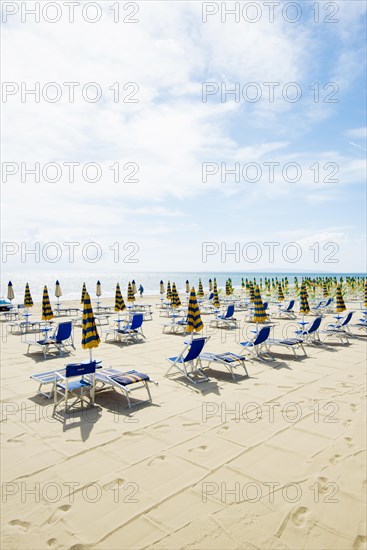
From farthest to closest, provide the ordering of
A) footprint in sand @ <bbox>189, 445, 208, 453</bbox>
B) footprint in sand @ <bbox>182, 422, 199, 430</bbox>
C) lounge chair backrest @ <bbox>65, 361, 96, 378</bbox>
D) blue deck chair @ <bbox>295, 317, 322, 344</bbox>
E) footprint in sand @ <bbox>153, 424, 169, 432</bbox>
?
blue deck chair @ <bbox>295, 317, 322, 344</bbox> < lounge chair backrest @ <bbox>65, 361, 96, 378</bbox> < footprint in sand @ <bbox>182, 422, 199, 430</bbox> < footprint in sand @ <bbox>153, 424, 169, 432</bbox> < footprint in sand @ <bbox>189, 445, 208, 453</bbox>

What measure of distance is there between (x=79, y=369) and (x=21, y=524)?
9.75 feet

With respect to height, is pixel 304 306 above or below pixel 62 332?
above

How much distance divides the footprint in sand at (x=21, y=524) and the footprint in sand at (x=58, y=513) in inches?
7.8

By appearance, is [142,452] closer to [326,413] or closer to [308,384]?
[326,413]

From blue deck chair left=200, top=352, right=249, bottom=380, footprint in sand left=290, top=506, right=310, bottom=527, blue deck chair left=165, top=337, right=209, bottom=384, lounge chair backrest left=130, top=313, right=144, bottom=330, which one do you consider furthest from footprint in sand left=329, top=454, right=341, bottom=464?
lounge chair backrest left=130, top=313, right=144, bottom=330

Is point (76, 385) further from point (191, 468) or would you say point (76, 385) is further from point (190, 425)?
point (191, 468)

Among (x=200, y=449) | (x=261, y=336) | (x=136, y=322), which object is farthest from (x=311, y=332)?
(x=200, y=449)

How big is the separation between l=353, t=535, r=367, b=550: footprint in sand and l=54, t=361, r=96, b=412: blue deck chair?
4631 millimetres

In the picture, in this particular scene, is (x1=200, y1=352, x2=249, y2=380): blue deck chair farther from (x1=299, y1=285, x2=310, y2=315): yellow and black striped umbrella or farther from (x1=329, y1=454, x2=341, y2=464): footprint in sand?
(x1=299, y1=285, x2=310, y2=315): yellow and black striped umbrella

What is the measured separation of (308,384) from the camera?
7453 millimetres

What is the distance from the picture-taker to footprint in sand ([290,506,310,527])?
3.35 meters

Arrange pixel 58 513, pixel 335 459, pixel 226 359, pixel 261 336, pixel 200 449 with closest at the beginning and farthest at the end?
pixel 58 513
pixel 335 459
pixel 200 449
pixel 226 359
pixel 261 336

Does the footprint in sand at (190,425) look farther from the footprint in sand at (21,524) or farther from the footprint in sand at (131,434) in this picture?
the footprint in sand at (21,524)

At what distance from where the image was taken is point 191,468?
4266 mm
